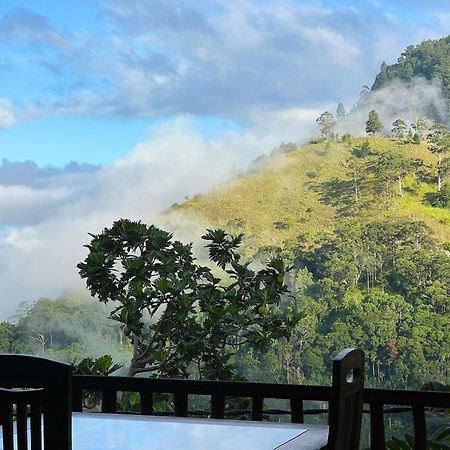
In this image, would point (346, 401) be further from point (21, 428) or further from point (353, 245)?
point (353, 245)

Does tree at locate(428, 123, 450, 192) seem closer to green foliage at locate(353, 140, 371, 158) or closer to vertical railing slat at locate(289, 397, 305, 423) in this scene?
green foliage at locate(353, 140, 371, 158)

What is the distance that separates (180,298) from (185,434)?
2.47 metres

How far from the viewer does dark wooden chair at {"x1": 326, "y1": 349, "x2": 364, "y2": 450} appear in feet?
A: 5.26

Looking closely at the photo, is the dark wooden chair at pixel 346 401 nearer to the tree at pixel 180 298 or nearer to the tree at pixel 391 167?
the tree at pixel 180 298

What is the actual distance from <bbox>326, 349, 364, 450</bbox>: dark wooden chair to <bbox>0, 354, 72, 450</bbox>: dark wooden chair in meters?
0.52

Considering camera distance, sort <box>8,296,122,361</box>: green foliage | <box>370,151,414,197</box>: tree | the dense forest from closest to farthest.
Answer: the dense forest, <box>8,296,122,361</box>: green foliage, <box>370,151,414,197</box>: tree

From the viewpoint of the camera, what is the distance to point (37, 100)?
629 cm

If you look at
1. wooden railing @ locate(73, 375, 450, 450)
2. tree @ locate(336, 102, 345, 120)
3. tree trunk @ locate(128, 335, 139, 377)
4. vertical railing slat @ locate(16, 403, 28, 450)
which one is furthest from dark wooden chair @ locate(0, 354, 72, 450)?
tree @ locate(336, 102, 345, 120)

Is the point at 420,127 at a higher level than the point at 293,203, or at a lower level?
higher

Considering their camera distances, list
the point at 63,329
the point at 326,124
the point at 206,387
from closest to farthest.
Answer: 1. the point at 206,387
2. the point at 63,329
3. the point at 326,124

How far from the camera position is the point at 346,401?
165cm

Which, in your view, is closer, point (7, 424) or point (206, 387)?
point (7, 424)

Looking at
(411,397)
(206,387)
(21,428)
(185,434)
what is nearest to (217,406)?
(206,387)

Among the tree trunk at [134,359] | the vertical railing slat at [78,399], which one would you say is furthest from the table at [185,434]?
the tree trunk at [134,359]
